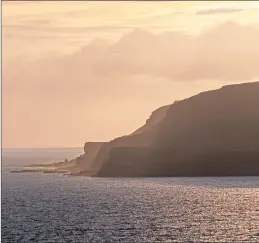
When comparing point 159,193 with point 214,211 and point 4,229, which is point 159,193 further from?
point 4,229

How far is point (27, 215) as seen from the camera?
477ft

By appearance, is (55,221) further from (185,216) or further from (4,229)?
(185,216)

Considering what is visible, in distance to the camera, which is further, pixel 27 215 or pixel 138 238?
pixel 27 215

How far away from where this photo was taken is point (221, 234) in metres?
116

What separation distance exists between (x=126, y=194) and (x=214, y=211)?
47320 mm

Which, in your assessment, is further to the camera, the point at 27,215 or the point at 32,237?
the point at 27,215

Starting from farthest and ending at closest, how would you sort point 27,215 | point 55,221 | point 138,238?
point 27,215
point 55,221
point 138,238

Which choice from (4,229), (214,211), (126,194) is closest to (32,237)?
(4,229)

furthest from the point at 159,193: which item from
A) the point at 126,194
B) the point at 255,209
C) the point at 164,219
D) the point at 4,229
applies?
the point at 4,229

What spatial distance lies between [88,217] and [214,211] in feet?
85.1

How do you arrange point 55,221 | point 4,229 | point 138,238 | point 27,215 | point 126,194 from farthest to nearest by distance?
point 126,194
point 27,215
point 55,221
point 4,229
point 138,238

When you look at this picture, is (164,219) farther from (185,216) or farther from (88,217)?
(88,217)

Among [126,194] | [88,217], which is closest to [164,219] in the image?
[88,217]

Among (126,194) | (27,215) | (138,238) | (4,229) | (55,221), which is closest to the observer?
(138,238)
